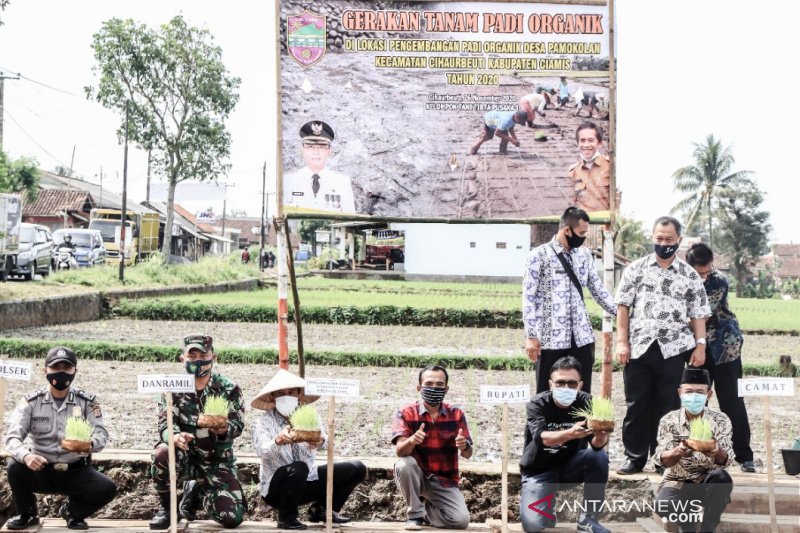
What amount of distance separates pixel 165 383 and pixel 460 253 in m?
37.4

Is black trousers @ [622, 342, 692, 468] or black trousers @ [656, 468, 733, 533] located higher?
black trousers @ [622, 342, 692, 468]

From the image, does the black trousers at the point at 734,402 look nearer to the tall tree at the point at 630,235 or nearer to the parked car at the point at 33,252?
the parked car at the point at 33,252

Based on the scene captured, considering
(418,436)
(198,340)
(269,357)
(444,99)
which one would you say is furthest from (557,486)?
(269,357)

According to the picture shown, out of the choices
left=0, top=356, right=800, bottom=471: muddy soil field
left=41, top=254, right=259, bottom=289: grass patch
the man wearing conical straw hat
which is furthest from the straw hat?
left=41, top=254, right=259, bottom=289: grass patch

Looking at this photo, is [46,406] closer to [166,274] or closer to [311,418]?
[311,418]

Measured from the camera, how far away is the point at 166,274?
30.2 m

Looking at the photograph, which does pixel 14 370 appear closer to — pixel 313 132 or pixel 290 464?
pixel 290 464

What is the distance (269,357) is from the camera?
47.5 feet

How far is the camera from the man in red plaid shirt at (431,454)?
19.1 ft

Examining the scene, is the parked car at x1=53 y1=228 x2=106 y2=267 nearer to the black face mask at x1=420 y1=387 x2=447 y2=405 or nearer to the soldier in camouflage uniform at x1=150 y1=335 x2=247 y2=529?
the soldier in camouflage uniform at x1=150 y1=335 x2=247 y2=529

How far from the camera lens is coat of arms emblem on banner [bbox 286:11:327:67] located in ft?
25.5

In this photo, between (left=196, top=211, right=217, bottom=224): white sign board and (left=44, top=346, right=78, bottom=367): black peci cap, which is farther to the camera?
(left=196, top=211, right=217, bottom=224): white sign board

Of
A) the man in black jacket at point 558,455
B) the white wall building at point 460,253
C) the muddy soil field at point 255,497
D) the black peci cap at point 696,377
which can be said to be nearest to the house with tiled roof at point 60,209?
the white wall building at point 460,253

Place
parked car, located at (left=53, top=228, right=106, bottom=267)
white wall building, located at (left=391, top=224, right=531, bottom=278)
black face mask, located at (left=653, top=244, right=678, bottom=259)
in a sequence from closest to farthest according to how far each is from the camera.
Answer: black face mask, located at (left=653, top=244, right=678, bottom=259) → parked car, located at (left=53, top=228, right=106, bottom=267) → white wall building, located at (left=391, top=224, right=531, bottom=278)
